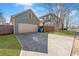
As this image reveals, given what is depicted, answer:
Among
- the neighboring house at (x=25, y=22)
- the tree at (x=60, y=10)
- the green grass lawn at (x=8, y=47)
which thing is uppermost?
the tree at (x=60, y=10)

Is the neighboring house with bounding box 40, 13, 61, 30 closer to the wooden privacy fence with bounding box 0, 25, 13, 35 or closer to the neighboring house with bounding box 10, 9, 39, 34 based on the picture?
the neighboring house with bounding box 10, 9, 39, 34

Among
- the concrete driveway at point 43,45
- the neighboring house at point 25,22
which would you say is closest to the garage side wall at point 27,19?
the neighboring house at point 25,22

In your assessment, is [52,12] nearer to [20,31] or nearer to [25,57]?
[20,31]

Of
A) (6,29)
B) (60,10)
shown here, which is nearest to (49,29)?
(60,10)

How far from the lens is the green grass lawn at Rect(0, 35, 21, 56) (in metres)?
1.78

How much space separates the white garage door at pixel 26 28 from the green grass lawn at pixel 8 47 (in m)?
0.12

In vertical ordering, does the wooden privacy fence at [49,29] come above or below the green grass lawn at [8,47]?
above

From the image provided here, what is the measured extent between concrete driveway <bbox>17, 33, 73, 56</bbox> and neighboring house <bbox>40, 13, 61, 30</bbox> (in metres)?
0.09

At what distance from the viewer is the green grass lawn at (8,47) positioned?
1780 millimetres

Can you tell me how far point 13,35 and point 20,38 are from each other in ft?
0.22

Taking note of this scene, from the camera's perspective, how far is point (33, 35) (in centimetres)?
180

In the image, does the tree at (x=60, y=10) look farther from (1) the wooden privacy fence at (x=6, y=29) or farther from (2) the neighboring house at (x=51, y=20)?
(1) the wooden privacy fence at (x=6, y=29)

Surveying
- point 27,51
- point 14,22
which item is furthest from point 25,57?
point 14,22

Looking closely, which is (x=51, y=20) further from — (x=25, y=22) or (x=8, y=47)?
(x=8, y=47)
